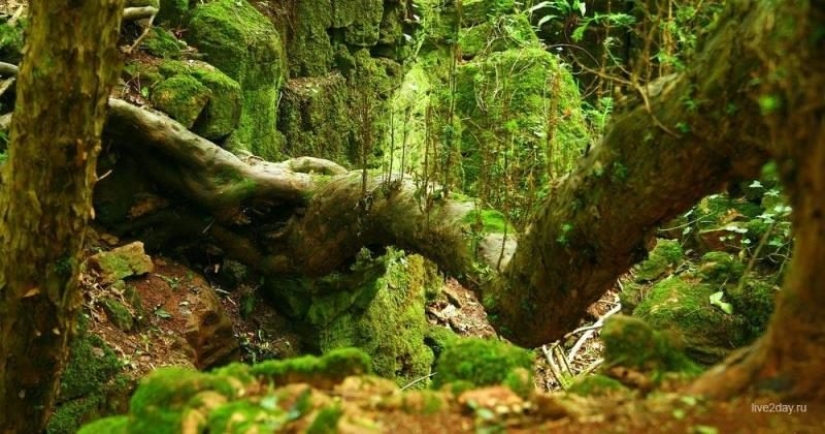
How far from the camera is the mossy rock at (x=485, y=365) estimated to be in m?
2.46

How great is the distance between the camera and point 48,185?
13.3 feet

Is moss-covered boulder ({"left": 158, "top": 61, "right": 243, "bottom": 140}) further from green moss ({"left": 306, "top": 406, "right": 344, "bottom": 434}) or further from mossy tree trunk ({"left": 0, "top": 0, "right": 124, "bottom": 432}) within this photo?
green moss ({"left": 306, "top": 406, "right": 344, "bottom": 434})

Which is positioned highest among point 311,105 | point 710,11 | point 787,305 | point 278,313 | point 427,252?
point 710,11

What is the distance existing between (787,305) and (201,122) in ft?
17.3

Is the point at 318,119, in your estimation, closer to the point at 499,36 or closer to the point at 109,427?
the point at 499,36

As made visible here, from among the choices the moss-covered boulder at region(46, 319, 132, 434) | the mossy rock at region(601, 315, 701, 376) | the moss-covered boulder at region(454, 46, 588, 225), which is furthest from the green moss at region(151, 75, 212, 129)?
the mossy rock at region(601, 315, 701, 376)

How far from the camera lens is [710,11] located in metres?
4.12

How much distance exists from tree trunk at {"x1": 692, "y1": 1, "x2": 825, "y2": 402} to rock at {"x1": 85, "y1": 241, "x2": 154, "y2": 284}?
182 inches

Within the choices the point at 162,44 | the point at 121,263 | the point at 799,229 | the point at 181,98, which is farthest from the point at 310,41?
the point at 799,229

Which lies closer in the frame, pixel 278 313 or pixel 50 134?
pixel 50 134

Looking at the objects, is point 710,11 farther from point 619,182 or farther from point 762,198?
point 762,198

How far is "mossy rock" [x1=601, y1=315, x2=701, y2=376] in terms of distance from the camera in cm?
256

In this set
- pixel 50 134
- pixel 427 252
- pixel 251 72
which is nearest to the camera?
pixel 50 134

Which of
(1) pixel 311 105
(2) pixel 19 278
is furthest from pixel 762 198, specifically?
(2) pixel 19 278
